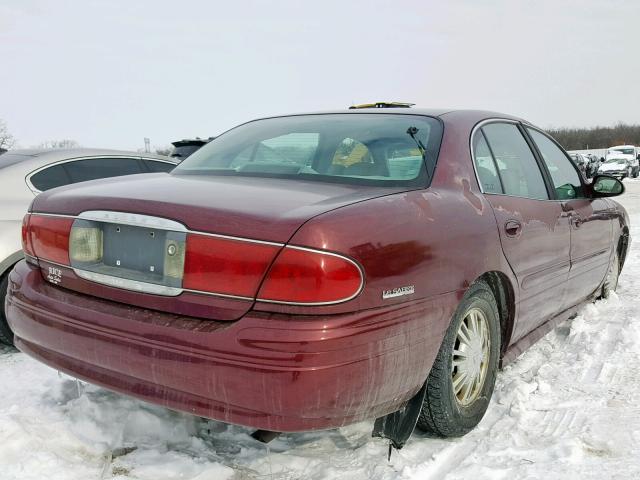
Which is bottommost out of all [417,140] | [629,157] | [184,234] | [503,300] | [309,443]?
[629,157]

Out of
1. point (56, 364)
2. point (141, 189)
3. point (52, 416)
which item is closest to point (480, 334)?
point (141, 189)

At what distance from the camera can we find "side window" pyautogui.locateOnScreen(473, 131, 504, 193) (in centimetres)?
276

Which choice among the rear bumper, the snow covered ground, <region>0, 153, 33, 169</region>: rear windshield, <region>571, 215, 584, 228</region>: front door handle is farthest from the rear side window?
<region>571, 215, 584, 228</region>: front door handle

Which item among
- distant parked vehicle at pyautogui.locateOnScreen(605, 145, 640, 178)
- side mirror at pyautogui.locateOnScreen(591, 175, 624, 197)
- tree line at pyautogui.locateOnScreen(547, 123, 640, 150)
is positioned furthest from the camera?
tree line at pyautogui.locateOnScreen(547, 123, 640, 150)

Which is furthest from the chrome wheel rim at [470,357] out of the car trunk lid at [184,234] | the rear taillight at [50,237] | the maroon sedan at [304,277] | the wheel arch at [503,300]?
the rear taillight at [50,237]

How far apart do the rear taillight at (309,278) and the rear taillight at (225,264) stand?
4 cm

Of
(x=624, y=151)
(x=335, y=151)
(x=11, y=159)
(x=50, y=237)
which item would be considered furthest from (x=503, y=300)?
(x=624, y=151)

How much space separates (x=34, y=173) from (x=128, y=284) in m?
2.53

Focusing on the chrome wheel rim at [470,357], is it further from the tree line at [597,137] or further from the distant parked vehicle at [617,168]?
the tree line at [597,137]

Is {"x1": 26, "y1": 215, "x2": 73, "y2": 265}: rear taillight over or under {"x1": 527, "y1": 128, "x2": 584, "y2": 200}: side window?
under

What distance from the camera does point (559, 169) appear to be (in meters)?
3.82

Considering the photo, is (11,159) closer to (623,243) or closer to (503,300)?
(503,300)

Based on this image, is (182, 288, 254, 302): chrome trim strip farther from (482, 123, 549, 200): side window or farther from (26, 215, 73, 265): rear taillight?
(482, 123, 549, 200): side window

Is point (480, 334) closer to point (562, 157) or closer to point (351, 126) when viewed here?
point (351, 126)
